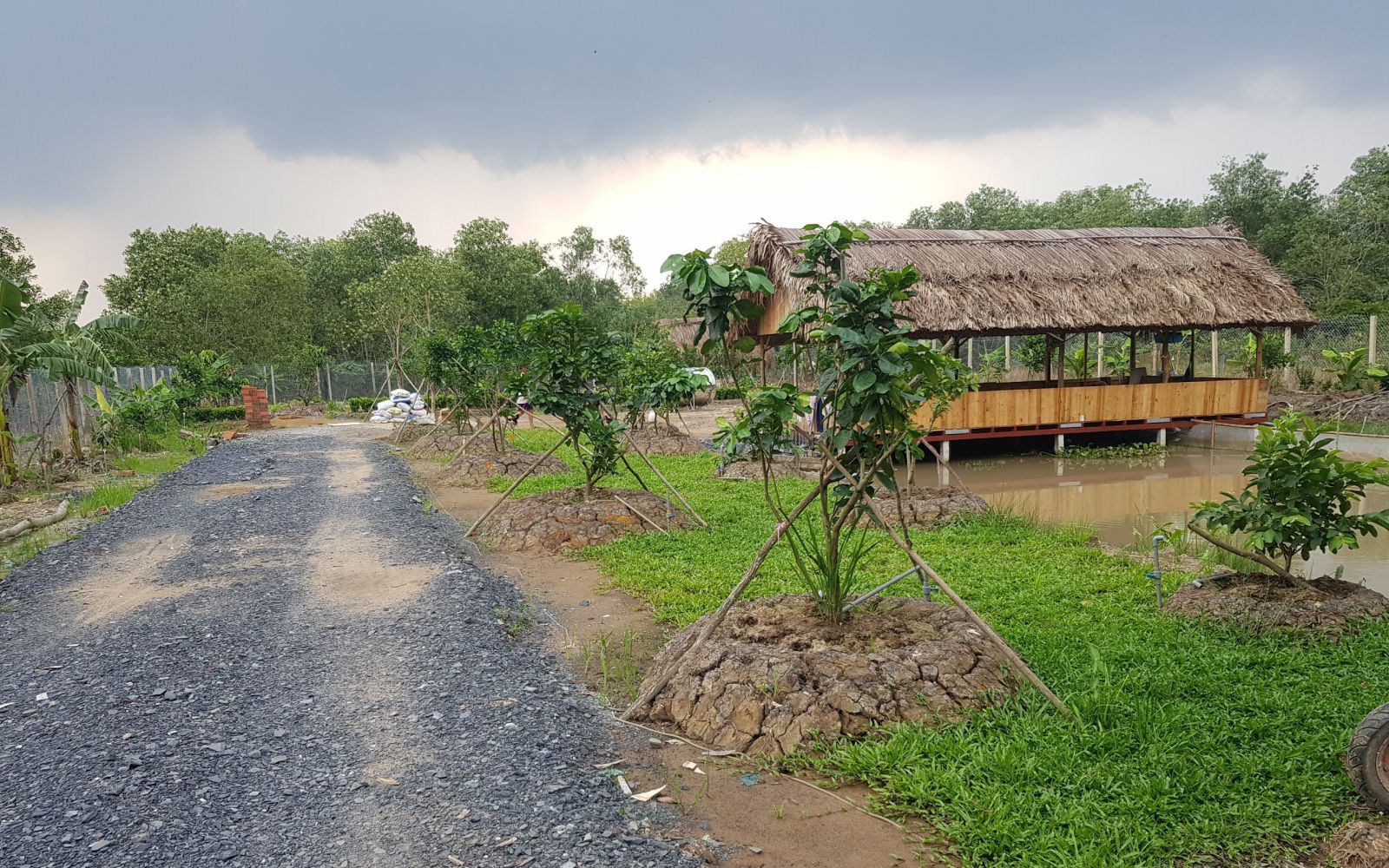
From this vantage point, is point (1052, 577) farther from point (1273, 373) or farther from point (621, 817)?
point (1273, 373)

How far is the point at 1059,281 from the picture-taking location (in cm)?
1474

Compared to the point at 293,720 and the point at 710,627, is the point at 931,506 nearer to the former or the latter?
the point at 710,627

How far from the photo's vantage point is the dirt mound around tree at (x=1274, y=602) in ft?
15.8

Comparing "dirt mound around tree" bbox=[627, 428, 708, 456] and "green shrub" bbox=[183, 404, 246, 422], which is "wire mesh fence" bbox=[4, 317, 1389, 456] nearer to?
"green shrub" bbox=[183, 404, 246, 422]

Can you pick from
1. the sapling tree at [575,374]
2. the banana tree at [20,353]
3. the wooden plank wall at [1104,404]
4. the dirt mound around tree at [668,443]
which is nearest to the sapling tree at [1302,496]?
the sapling tree at [575,374]

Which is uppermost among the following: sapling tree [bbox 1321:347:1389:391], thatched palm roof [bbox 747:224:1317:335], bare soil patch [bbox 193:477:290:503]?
thatched palm roof [bbox 747:224:1317:335]

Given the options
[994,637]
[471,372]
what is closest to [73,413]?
[471,372]

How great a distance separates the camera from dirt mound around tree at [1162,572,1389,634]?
4801 mm

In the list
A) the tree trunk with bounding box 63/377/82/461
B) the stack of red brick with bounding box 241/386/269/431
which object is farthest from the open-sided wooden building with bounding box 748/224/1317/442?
the stack of red brick with bounding box 241/386/269/431

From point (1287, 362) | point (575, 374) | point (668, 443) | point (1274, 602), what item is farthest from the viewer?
point (1287, 362)

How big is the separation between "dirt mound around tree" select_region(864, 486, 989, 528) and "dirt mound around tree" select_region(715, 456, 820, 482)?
242cm

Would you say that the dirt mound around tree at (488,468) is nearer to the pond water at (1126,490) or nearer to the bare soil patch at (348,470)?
the bare soil patch at (348,470)

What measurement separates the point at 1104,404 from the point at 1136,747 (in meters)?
12.6

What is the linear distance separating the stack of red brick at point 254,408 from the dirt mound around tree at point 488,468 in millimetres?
11146
